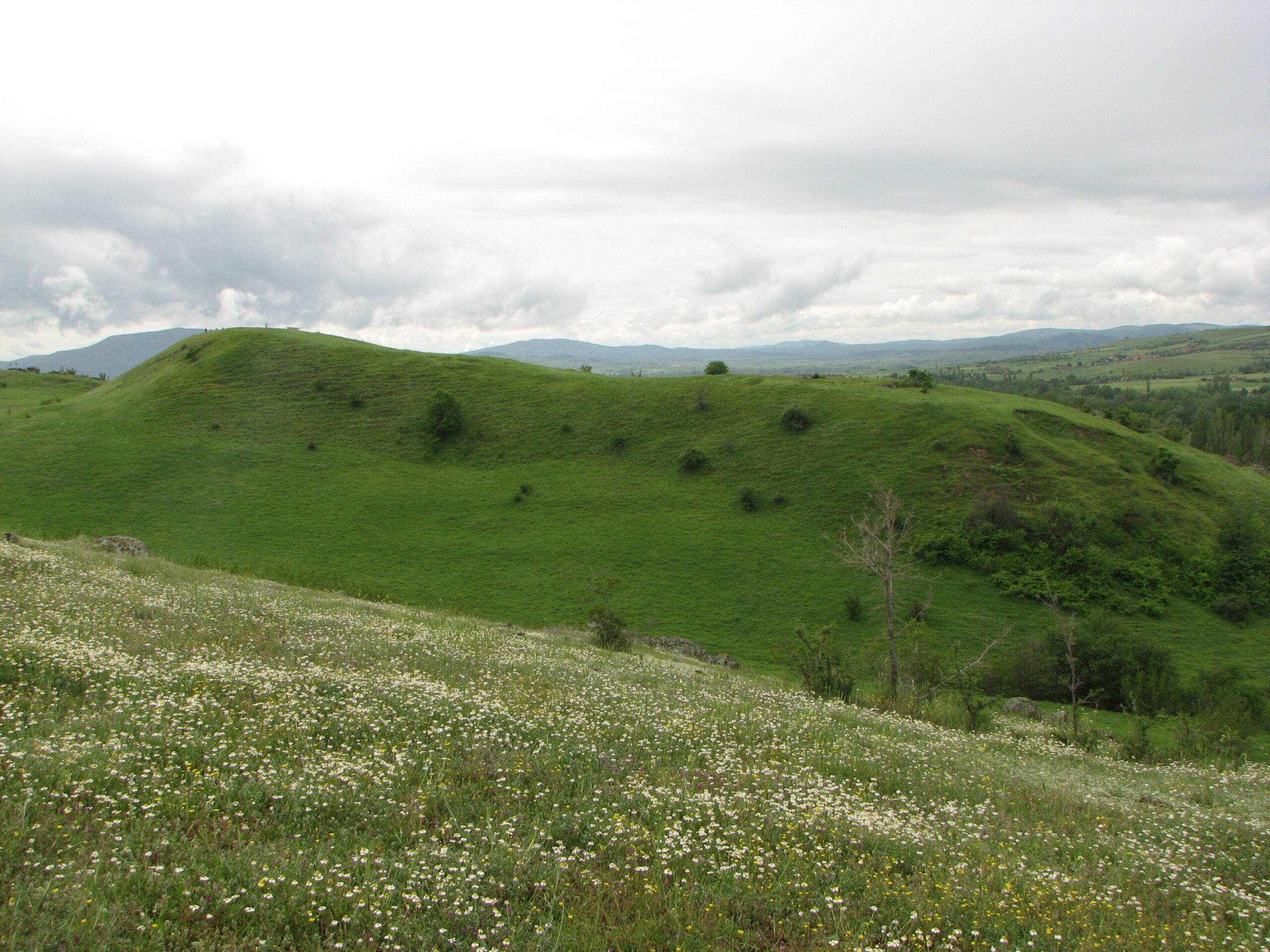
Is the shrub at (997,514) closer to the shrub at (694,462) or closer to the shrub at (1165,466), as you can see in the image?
the shrub at (1165,466)

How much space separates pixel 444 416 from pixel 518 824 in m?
74.5

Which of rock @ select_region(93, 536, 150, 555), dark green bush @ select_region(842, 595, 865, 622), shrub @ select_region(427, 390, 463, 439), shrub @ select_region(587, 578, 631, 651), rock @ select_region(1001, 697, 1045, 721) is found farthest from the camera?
shrub @ select_region(427, 390, 463, 439)

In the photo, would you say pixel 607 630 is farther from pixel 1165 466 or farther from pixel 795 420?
pixel 1165 466

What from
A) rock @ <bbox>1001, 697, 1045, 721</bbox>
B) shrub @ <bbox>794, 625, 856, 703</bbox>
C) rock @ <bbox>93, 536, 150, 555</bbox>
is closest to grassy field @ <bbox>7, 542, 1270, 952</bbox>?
shrub @ <bbox>794, 625, 856, 703</bbox>

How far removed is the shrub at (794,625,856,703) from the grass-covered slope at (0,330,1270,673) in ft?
69.3

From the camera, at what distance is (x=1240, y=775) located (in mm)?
17469

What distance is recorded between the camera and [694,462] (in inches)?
2820

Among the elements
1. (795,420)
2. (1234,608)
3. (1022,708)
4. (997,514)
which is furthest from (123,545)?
(1234,608)

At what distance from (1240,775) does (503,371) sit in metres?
84.1

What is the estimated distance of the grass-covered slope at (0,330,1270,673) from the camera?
53.6 m

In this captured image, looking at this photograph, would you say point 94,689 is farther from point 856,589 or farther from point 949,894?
point 856,589

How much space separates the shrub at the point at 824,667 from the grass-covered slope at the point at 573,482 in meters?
21.1

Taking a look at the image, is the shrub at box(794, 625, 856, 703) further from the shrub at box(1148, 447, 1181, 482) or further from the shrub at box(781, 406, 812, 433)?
the shrub at box(1148, 447, 1181, 482)

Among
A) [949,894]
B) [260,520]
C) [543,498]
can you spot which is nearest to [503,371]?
[543,498]
